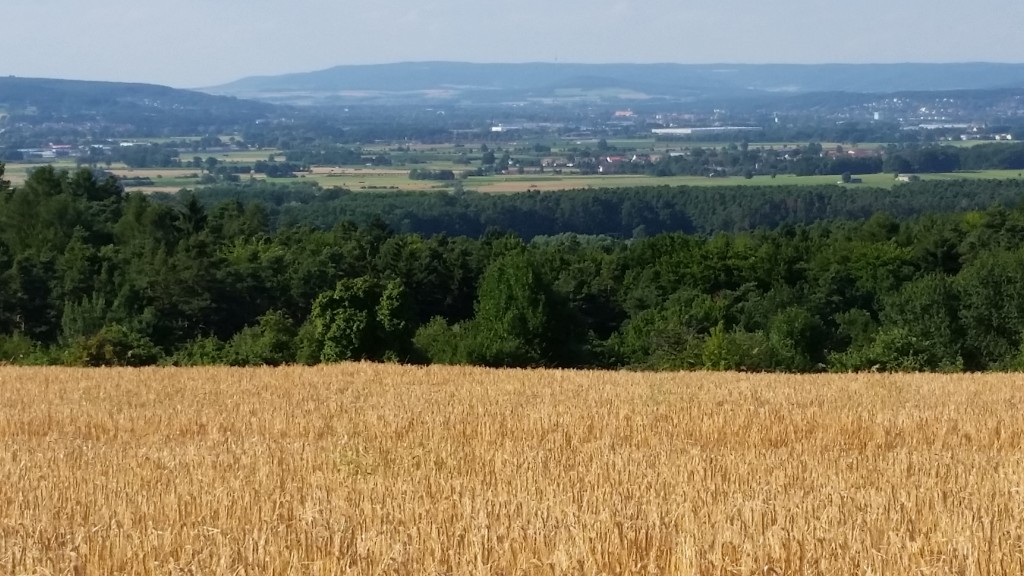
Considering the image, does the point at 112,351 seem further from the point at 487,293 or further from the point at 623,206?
the point at 623,206

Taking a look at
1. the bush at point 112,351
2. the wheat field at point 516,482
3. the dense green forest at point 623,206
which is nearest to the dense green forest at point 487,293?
the bush at point 112,351

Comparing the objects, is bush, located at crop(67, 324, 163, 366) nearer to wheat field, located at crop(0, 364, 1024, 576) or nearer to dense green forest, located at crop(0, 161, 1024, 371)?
dense green forest, located at crop(0, 161, 1024, 371)

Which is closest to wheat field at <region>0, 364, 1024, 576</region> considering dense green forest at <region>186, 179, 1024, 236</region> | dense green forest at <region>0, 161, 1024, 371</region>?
dense green forest at <region>0, 161, 1024, 371</region>

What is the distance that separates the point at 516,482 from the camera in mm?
9516

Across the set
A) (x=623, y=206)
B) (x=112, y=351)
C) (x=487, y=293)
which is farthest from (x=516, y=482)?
(x=623, y=206)

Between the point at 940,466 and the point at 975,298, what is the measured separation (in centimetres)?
5245

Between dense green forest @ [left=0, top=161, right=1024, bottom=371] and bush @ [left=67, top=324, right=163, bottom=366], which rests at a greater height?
bush @ [left=67, top=324, right=163, bottom=366]

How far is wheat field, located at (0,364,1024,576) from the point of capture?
6598 mm

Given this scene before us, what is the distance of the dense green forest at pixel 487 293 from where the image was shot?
153ft

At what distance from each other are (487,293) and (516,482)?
46.0 meters

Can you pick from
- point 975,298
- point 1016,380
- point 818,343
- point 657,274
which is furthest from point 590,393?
point 657,274

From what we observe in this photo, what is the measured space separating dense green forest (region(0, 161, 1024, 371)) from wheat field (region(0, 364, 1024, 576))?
24.6 meters

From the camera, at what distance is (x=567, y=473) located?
9.97 metres

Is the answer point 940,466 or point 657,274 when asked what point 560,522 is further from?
point 657,274
